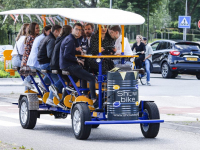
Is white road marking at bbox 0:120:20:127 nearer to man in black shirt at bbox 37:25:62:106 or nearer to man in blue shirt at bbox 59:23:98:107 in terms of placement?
man in black shirt at bbox 37:25:62:106

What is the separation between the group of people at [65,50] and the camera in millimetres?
10320

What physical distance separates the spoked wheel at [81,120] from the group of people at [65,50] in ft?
1.33

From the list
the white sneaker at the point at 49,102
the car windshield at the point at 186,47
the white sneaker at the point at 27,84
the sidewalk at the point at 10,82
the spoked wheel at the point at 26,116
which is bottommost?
the sidewalk at the point at 10,82

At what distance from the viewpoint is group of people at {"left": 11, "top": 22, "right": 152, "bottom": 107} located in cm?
1032

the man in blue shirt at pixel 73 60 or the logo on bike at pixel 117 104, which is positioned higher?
the man in blue shirt at pixel 73 60

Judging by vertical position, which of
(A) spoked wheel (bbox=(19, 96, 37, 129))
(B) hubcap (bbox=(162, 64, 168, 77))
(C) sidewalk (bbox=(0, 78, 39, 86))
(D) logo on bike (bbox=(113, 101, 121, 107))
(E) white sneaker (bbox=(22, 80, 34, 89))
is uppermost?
(E) white sneaker (bbox=(22, 80, 34, 89))

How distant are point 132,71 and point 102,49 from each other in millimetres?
770

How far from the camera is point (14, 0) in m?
45.9

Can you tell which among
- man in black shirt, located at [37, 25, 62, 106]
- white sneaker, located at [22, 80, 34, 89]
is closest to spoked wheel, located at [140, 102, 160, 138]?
man in black shirt, located at [37, 25, 62, 106]

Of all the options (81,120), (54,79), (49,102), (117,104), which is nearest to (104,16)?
(117,104)

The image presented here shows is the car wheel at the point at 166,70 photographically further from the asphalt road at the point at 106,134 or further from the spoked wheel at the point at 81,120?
the spoked wheel at the point at 81,120

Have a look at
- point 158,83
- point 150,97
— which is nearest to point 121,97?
point 150,97

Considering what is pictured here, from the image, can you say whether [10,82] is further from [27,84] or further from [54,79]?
[54,79]

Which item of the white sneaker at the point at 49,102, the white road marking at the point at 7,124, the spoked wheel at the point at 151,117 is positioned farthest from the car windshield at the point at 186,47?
the spoked wheel at the point at 151,117
